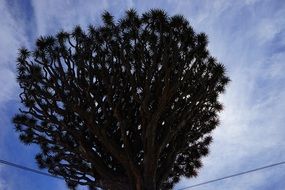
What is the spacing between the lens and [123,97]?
29.9ft

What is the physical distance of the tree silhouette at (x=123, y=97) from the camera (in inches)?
318

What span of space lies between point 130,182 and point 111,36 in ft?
13.4

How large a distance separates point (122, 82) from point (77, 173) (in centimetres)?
277

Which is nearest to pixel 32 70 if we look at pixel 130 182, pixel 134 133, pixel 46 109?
pixel 46 109

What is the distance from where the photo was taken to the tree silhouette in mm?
8070

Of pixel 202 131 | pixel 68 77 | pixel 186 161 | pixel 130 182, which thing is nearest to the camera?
pixel 130 182

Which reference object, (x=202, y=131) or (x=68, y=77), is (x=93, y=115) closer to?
(x=68, y=77)

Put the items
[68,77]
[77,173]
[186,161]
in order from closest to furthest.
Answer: [68,77], [77,173], [186,161]

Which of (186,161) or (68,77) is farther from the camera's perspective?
(186,161)

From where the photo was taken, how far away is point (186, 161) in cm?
1133

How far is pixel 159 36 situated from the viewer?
30.3 feet

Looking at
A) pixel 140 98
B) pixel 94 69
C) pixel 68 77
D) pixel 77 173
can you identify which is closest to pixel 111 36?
pixel 94 69

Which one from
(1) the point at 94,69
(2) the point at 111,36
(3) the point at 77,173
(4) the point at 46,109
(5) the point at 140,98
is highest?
(2) the point at 111,36

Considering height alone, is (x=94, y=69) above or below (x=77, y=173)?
above
